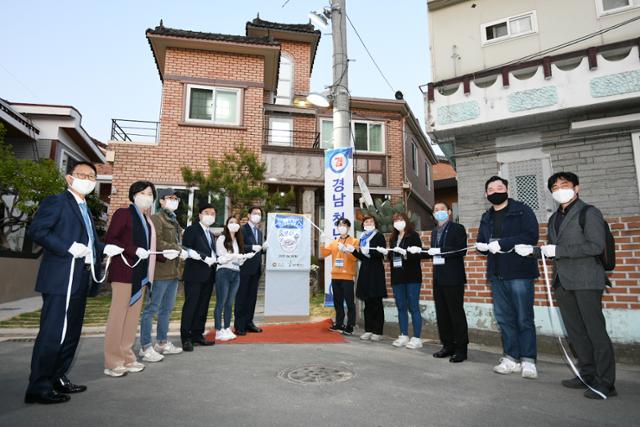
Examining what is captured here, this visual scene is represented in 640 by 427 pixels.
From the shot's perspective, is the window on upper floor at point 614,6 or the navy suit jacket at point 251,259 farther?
the window on upper floor at point 614,6

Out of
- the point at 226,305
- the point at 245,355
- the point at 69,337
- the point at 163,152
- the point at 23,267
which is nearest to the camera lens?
the point at 69,337

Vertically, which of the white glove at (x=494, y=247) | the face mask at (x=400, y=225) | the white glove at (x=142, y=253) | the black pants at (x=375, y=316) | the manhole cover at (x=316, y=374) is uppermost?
the face mask at (x=400, y=225)

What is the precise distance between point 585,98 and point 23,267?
48.6 feet

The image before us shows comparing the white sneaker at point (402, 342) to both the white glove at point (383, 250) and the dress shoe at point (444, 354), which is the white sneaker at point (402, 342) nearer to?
the dress shoe at point (444, 354)

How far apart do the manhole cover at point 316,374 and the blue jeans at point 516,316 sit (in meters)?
1.68

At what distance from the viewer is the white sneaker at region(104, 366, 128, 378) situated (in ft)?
11.4

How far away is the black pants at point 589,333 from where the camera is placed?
10.1 ft

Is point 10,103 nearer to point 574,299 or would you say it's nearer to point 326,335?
point 326,335

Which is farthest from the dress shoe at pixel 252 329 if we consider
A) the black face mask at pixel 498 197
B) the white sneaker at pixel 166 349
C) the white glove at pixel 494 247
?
the black face mask at pixel 498 197

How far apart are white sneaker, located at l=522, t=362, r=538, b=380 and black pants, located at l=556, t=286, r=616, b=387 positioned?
380mm

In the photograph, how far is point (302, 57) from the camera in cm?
1866

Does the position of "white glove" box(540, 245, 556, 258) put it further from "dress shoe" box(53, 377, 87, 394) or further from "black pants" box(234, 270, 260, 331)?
"dress shoe" box(53, 377, 87, 394)

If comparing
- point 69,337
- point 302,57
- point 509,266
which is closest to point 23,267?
point 69,337

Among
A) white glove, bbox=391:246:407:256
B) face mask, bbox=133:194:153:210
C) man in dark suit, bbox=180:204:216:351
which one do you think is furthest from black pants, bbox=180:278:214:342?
white glove, bbox=391:246:407:256
